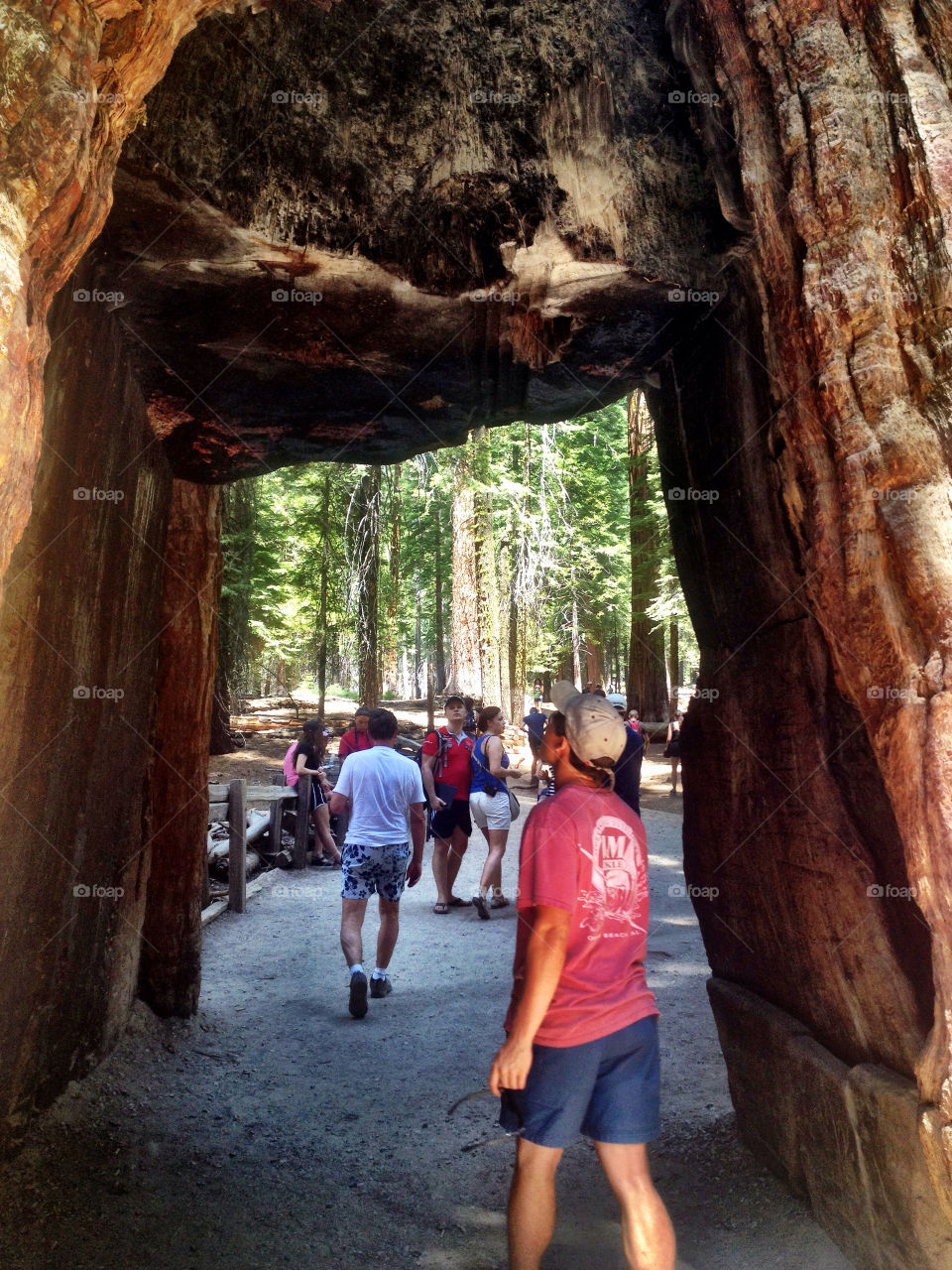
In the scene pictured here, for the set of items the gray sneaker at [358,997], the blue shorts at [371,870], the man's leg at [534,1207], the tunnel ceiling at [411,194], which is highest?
the tunnel ceiling at [411,194]

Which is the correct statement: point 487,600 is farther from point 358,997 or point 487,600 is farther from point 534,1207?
point 534,1207

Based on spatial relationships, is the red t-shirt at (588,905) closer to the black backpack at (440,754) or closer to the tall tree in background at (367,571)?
the black backpack at (440,754)

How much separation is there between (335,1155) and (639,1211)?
83.5 inches

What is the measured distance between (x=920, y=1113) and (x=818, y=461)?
2.35 metres

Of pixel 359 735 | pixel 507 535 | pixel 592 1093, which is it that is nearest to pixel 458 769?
pixel 359 735

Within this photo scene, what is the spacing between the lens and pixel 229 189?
376cm

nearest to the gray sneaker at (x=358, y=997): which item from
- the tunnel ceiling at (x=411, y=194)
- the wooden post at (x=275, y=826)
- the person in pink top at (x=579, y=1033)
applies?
the person in pink top at (x=579, y=1033)

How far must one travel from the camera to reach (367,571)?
49.9ft

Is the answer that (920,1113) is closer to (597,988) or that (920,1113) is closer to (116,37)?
(597,988)

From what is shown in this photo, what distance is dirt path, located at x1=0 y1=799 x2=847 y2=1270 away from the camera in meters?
3.51

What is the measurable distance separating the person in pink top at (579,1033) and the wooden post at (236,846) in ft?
20.7

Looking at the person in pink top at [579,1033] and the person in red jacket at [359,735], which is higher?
the person in red jacket at [359,735]

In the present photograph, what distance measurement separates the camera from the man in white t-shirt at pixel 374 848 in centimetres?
636

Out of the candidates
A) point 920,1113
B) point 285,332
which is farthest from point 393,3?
point 920,1113
